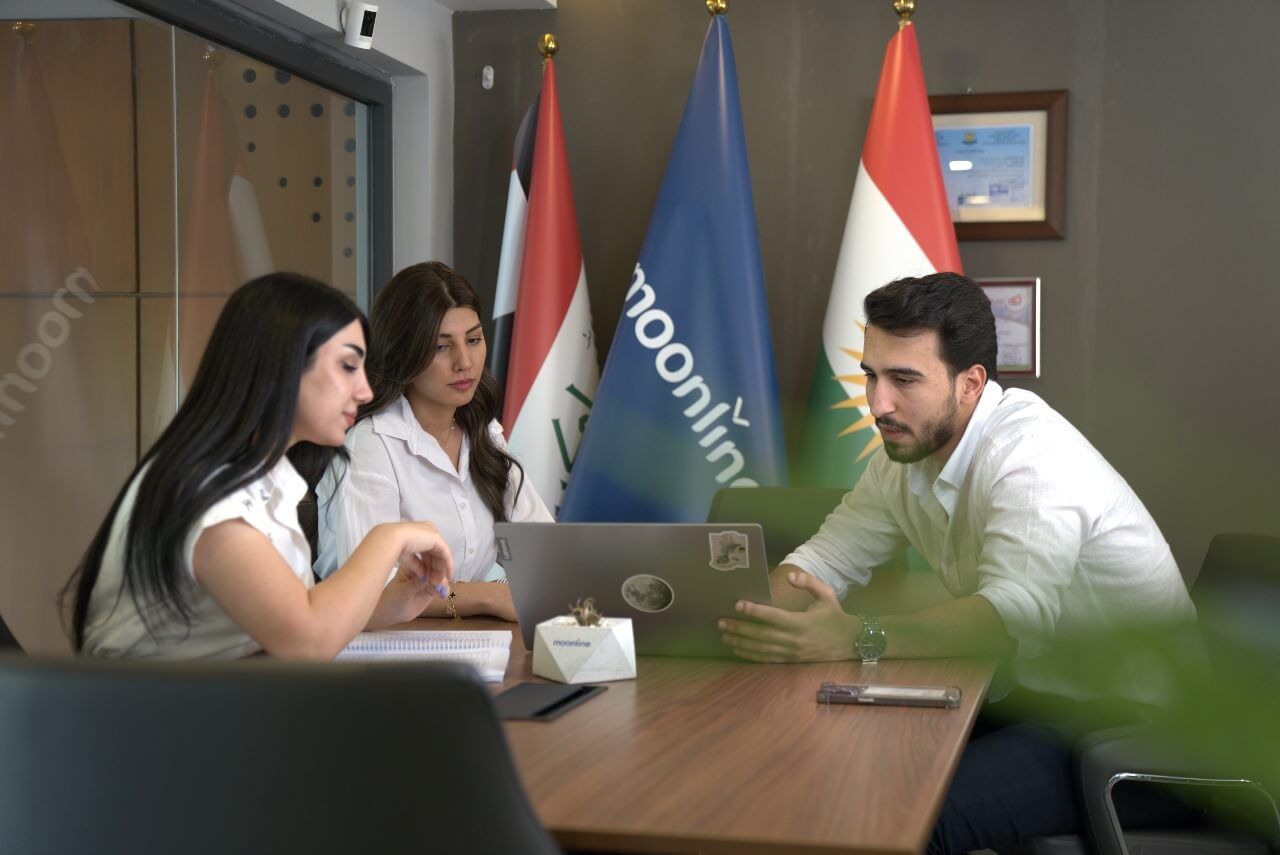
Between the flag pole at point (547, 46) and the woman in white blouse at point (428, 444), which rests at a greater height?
the flag pole at point (547, 46)

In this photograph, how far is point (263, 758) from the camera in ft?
2.80

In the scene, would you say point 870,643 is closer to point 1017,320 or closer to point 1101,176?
point 1017,320

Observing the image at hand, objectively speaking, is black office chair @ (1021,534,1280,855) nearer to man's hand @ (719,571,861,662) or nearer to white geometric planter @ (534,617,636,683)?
man's hand @ (719,571,861,662)

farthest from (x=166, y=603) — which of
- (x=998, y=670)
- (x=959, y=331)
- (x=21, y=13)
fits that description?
(x=21, y=13)

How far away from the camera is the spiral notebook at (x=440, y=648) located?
1755mm

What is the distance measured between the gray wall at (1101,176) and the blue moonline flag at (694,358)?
0.91ft

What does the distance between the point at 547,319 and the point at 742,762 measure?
99.9 inches

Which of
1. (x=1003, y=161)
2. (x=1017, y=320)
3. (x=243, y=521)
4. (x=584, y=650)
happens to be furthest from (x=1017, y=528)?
(x=1003, y=161)

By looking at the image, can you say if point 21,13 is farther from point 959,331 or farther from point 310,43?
point 959,331

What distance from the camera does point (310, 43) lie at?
3559mm

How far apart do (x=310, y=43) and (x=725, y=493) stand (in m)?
1.73

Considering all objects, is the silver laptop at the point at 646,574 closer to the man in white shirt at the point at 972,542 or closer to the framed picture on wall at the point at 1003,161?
the man in white shirt at the point at 972,542

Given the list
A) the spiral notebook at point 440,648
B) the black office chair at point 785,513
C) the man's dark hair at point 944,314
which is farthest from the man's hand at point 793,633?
the black office chair at point 785,513

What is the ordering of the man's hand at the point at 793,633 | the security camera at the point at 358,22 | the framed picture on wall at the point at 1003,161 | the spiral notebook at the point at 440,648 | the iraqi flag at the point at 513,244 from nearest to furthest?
the spiral notebook at the point at 440,648 < the man's hand at the point at 793,633 < the security camera at the point at 358,22 < the framed picture on wall at the point at 1003,161 < the iraqi flag at the point at 513,244
